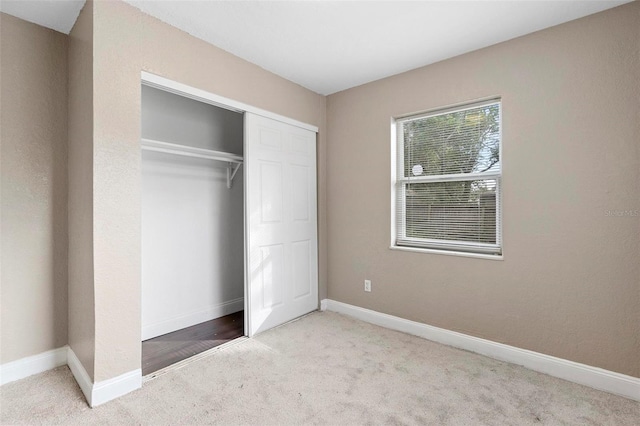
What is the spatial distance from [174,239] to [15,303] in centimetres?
121

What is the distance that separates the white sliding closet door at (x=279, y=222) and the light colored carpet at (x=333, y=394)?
0.62m

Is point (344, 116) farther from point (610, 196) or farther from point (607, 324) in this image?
point (607, 324)

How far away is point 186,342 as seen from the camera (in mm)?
2809

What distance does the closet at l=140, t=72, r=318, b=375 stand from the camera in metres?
2.92

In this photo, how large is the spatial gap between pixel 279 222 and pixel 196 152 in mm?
1044

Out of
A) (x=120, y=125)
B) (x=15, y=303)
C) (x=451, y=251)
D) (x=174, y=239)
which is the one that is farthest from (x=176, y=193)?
(x=451, y=251)

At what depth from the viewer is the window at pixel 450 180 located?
8.67 ft

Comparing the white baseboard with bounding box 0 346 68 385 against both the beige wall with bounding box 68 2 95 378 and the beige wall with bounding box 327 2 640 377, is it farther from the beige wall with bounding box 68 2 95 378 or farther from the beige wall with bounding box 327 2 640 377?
the beige wall with bounding box 327 2 640 377

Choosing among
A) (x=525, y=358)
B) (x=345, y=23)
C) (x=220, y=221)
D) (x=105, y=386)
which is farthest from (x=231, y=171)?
(x=525, y=358)

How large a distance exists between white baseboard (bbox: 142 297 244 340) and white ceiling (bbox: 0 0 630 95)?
99.8 inches

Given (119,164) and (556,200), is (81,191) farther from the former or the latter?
(556,200)

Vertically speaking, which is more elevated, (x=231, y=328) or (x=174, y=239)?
(x=174, y=239)

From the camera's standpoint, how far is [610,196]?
2086 millimetres

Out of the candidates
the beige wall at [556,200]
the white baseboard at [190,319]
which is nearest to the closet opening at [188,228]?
the white baseboard at [190,319]
